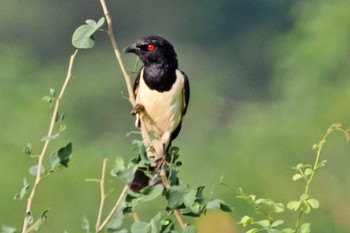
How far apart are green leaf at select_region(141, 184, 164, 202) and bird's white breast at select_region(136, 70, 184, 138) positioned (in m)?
0.74

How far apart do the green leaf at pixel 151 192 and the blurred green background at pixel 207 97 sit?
88.9 inches

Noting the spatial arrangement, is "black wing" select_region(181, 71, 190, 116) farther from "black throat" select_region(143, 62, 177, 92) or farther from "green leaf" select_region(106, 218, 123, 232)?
"green leaf" select_region(106, 218, 123, 232)

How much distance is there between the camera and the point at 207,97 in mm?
6828

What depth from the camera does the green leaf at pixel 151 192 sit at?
179 centimetres

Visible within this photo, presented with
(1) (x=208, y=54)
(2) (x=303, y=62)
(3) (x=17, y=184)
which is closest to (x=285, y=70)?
(2) (x=303, y=62)

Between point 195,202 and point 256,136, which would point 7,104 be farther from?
point 195,202

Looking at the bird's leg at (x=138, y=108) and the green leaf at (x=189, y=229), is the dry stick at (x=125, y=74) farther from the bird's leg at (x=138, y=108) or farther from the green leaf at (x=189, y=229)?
the bird's leg at (x=138, y=108)

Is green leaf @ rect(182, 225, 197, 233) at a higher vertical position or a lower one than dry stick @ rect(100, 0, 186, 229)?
lower

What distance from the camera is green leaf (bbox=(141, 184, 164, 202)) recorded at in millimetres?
1785

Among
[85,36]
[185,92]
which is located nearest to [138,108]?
[185,92]

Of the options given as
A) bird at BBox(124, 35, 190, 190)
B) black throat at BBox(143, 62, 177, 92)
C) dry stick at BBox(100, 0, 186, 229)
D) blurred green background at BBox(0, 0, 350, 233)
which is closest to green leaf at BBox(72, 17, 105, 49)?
dry stick at BBox(100, 0, 186, 229)

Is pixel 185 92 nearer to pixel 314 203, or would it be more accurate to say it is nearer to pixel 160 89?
pixel 160 89

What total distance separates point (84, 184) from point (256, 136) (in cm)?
124

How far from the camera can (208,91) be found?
6918 mm
